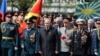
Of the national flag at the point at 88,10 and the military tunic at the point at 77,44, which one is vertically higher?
the national flag at the point at 88,10

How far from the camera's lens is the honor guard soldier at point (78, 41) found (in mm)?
12516

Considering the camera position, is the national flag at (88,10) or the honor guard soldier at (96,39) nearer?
the honor guard soldier at (96,39)

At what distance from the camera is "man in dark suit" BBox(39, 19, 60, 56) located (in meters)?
12.8

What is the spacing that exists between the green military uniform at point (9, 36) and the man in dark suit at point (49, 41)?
1.41 metres

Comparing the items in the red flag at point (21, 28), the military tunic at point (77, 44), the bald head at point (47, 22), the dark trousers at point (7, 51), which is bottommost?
the dark trousers at point (7, 51)

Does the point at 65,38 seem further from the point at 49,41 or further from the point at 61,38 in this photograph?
the point at 49,41

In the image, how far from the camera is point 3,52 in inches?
556

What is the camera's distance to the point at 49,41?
12.8m

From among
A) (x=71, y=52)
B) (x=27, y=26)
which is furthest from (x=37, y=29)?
(x=71, y=52)

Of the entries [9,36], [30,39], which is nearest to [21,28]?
[9,36]

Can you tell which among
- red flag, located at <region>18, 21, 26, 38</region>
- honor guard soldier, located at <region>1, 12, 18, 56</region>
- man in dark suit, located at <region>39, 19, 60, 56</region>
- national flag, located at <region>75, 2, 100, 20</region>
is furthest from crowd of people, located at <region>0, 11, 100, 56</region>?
national flag, located at <region>75, 2, 100, 20</region>

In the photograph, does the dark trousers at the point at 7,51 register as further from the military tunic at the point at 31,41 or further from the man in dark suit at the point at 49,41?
the man in dark suit at the point at 49,41

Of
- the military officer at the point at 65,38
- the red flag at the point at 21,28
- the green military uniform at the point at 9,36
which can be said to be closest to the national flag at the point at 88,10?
the red flag at the point at 21,28

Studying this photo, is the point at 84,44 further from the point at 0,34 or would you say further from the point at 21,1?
the point at 21,1
